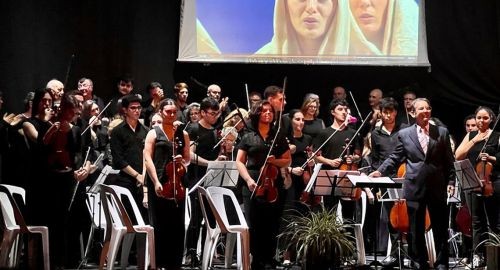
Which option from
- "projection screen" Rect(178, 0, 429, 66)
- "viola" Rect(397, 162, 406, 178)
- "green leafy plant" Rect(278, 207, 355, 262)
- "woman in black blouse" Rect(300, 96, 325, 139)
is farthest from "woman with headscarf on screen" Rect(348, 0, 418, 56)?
"green leafy plant" Rect(278, 207, 355, 262)

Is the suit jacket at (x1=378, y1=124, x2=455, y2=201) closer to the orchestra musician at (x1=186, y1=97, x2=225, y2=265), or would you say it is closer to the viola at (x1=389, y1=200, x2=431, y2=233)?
the viola at (x1=389, y1=200, x2=431, y2=233)

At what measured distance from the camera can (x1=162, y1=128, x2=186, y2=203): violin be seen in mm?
6449

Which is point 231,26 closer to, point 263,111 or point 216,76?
point 216,76

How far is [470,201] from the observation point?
7602 mm

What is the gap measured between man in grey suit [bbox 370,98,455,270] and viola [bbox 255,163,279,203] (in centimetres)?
96

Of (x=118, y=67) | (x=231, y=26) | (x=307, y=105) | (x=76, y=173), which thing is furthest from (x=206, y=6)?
(x=76, y=173)

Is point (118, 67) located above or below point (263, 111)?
above

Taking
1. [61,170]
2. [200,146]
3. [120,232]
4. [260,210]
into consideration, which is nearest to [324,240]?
[260,210]

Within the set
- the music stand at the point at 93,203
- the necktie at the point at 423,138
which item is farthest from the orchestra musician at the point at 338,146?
the music stand at the point at 93,203

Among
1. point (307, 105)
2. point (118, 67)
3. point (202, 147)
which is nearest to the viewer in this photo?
point (202, 147)

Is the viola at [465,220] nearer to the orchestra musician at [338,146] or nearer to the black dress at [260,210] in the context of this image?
the orchestra musician at [338,146]

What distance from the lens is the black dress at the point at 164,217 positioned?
654 cm

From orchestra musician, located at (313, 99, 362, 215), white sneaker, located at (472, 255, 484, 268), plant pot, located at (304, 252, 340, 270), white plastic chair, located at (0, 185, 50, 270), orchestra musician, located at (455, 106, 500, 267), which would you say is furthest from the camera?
orchestra musician, located at (313, 99, 362, 215)

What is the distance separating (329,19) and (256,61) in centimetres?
105
